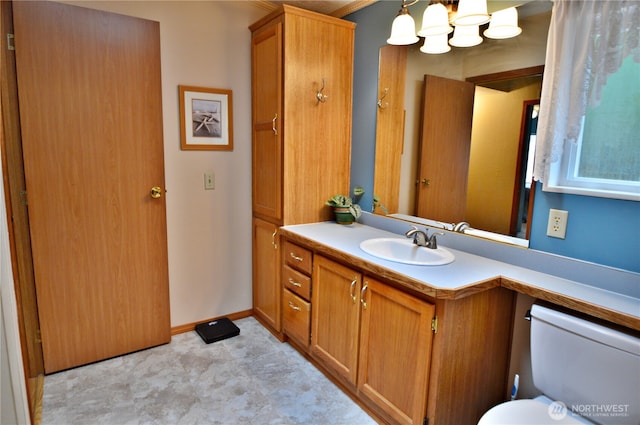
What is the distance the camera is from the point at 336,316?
2.02 m

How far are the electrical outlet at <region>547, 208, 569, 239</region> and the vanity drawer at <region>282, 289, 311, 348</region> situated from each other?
4.30 ft

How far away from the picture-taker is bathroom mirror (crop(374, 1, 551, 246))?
1617 millimetres

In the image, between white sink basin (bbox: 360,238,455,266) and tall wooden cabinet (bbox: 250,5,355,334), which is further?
tall wooden cabinet (bbox: 250,5,355,334)

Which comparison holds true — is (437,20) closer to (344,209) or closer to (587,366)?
(344,209)

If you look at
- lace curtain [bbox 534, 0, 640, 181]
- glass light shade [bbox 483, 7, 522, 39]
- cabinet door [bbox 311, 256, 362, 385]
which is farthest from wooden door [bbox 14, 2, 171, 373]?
lace curtain [bbox 534, 0, 640, 181]

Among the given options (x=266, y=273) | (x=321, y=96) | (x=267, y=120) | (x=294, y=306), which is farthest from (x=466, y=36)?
(x=266, y=273)

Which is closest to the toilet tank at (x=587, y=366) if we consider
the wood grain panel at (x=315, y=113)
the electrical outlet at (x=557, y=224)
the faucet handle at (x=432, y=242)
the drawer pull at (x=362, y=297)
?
the electrical outlet at (x=557, y=224)

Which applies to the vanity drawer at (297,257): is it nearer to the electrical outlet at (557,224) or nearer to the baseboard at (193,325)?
the baseboard at (193,325)

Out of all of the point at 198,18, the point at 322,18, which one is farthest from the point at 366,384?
the point at 198,18

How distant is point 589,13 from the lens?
53.0 inches

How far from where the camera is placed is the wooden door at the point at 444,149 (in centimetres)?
195

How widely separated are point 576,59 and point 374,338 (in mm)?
1401

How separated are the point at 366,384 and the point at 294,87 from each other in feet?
5.70

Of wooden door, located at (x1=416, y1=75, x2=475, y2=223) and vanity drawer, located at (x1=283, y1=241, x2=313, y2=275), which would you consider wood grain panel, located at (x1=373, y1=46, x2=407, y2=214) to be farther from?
vanity drawer, located at (x1=283, y1=241, x2=313, y2=275)
